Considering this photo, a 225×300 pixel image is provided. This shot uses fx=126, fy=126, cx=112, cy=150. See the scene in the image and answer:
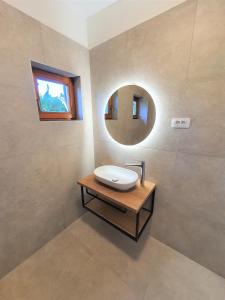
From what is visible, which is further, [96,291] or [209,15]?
[96,291]

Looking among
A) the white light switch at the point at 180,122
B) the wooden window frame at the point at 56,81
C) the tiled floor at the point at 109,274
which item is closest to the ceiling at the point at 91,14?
the wooden window frame at the point at 56,81

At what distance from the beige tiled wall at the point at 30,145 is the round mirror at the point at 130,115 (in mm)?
352

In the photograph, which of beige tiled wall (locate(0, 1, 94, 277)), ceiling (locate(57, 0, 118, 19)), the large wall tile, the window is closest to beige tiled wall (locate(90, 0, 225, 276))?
the large wall tile

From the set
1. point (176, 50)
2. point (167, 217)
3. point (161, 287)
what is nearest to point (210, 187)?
point (167, 217)

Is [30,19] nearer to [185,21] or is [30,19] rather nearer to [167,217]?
[185,21]

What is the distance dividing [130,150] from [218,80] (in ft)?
2.89

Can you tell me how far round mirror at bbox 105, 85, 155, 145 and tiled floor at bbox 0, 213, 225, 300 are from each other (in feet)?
3.83

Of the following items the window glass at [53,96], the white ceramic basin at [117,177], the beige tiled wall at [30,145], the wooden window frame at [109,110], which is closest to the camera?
the beige tiled wall at [30,145]

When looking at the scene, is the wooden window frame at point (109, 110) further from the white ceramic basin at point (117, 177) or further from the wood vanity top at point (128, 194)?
the wood vanity top at point (128, 194)

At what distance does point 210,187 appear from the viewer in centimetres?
102

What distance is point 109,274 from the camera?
1.15m

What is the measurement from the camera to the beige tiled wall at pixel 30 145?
96cm

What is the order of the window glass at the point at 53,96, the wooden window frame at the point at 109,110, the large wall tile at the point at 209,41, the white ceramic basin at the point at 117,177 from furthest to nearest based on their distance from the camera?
1. the wooden window frame at the point at 109,110
2. the window glass at the point at 53,96
3. the white ceramic basin at the point at 117,177
4. the large wall tile at the point at 209,41

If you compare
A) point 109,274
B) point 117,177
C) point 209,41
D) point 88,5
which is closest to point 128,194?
point 117,177
